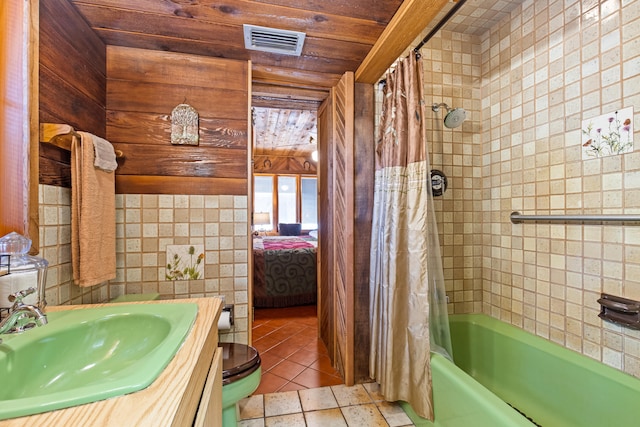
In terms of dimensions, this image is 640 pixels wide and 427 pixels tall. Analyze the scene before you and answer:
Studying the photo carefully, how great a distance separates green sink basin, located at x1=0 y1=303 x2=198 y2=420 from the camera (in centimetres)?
49

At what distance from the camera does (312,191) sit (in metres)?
6.76

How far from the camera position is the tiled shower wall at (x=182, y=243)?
→ 61.2 inches

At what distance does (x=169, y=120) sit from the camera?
5.19 ft

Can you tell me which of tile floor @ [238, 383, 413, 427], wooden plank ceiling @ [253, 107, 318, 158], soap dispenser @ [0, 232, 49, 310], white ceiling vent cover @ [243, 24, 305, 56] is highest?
wooden plank ceiling @ [253, 107, 318, 158]

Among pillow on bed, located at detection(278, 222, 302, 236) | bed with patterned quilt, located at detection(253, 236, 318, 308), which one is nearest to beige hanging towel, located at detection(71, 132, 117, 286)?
bed with patterned quilt, located at detection(253, 236, 318, 308)

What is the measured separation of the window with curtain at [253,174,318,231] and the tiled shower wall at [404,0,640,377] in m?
4.82

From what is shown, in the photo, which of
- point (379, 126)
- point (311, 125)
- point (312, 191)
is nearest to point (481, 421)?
point (379, 126)

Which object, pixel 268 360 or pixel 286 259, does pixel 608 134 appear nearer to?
pixel 268 360

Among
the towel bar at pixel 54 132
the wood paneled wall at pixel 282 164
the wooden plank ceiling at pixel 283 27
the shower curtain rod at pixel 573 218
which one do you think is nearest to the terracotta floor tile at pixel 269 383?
the towel bar at pixel 54 132

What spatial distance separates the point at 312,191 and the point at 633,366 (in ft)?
19.2

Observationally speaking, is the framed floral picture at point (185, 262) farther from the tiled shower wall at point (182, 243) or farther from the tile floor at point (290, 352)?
the tile floor at point (290, 352)

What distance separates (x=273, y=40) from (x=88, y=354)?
1.48 meters

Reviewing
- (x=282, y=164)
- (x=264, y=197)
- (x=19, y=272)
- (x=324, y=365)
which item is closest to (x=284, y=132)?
(x=282, y=164)

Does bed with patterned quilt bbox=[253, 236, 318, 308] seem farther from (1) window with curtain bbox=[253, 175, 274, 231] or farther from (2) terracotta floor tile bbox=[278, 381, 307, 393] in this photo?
(1) window with curtain bbox=[253, 175, 274, 231]
